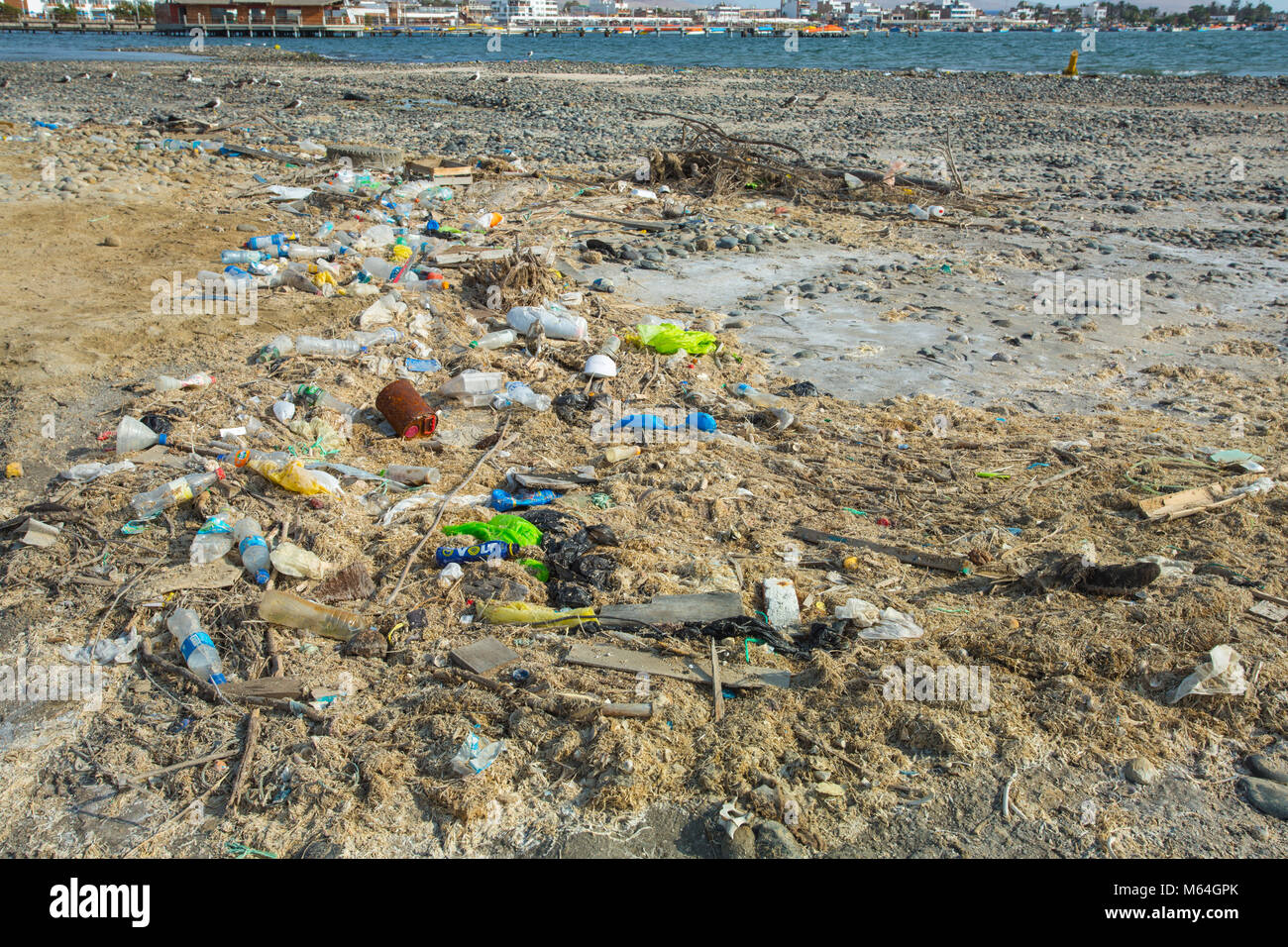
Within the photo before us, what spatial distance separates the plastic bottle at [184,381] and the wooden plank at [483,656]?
2.83 metres

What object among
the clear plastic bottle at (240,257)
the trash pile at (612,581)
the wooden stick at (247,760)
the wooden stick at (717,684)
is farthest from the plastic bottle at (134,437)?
the wooden stick at (717,684)

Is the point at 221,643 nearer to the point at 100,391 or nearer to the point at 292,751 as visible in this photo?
the point at 292,751

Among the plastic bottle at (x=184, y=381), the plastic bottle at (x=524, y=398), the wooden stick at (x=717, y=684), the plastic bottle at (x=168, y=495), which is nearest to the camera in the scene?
the wooden stick at (x=717, y=684)

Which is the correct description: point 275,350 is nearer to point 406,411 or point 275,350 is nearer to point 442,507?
point 406,411

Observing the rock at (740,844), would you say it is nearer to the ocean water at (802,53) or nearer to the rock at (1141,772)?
the rock at (1141,772)

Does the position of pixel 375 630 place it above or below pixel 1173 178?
below

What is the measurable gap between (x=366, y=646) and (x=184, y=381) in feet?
8.60

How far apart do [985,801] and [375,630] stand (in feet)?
6.83

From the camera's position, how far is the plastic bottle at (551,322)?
554 centimetres

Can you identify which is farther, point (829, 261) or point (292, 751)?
point (829, 261)

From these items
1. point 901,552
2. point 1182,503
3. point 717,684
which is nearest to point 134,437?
point 717,684
